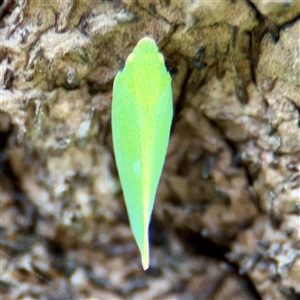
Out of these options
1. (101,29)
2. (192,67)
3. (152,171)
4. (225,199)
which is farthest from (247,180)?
(101,29)

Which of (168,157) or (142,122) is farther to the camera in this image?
(168,157)

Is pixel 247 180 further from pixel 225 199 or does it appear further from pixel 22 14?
pixel 22 14

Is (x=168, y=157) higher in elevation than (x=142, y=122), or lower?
lower
